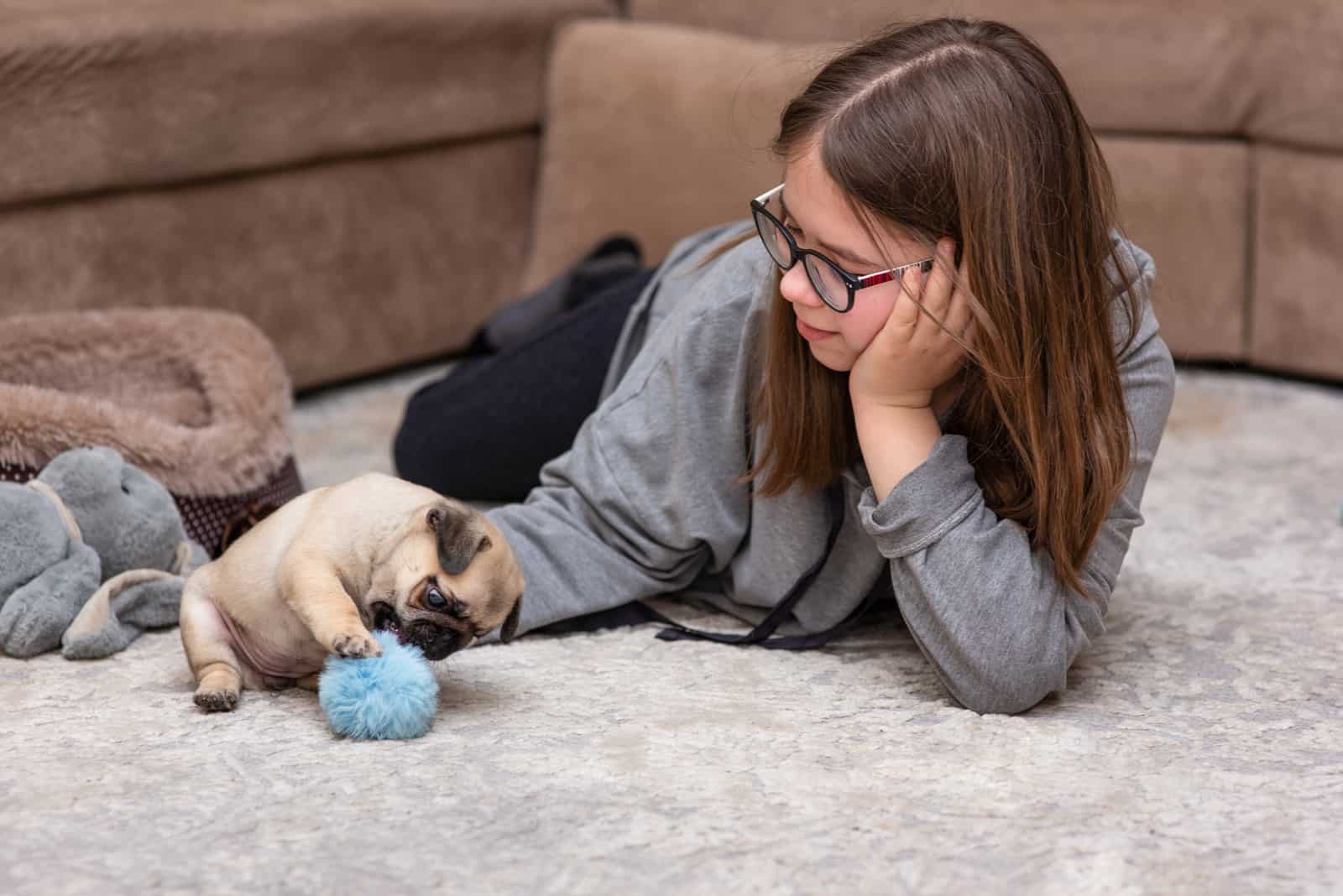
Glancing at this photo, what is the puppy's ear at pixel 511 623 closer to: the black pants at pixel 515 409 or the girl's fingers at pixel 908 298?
the girl's fingers at pixel 908 298

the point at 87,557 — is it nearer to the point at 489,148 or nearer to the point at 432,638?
the point at 432,638

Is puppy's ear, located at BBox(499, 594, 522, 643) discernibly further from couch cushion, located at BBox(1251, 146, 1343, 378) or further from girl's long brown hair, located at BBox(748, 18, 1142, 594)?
couch cushion, located at BBox(1251, 146, 1343, 378)

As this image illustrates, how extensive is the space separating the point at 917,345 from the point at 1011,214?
0.13 m

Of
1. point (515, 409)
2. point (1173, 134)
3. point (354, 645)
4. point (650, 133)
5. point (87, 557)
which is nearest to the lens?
point (354, 645)

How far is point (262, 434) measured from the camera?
68.4 inches

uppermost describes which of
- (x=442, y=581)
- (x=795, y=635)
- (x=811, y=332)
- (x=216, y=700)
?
(x=811, y=332)

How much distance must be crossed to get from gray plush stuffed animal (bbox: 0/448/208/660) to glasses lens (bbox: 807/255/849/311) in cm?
71

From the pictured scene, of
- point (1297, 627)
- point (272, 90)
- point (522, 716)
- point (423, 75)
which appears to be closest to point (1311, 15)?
point (1297, 627)

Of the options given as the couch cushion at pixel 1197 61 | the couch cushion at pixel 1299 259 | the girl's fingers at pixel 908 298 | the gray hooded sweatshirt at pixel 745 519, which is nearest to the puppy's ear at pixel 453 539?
the gray hooded sweatshirt at pixel 745 519

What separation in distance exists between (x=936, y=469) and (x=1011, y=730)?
226 mm

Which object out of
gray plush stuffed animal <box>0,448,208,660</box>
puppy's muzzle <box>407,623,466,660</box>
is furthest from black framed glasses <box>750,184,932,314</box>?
gray plush stuffed animal <box>0,448,208,660</box>

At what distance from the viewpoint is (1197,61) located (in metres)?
2.31

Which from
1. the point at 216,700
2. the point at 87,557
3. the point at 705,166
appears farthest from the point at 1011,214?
the point at 705,166

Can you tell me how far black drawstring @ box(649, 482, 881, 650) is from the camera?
4.65ft
